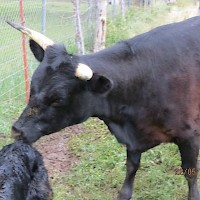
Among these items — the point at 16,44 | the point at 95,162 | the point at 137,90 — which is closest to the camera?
the point at 137,90

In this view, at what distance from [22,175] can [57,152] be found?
8.81ft

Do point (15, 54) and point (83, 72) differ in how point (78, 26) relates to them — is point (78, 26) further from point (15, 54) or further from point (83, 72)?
point (83, 72)

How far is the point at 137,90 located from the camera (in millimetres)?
4254

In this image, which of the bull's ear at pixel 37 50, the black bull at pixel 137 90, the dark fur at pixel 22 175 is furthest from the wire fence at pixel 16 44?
the dark fur at pixel 22 175

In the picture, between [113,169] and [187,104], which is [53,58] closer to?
[187,104]

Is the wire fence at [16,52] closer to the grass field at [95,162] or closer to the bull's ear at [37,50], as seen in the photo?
the grass field at [95,162]

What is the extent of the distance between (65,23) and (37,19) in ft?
6.41

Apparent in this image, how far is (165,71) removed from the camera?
4281 millimetres

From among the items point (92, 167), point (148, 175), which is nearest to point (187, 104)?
point (148, 175)

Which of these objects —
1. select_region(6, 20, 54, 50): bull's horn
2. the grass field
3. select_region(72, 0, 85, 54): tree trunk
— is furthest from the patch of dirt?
select_region(72, 0, 85, 54): tree trunk

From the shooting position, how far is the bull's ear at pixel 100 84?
3.88 meters

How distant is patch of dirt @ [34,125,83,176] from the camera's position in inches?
209

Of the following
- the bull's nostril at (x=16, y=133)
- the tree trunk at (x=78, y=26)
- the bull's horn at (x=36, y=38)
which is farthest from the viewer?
the tree trunk at (x=78, y=26)

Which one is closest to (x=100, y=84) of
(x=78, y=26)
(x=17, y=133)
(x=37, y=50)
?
(x=37, y=50)
